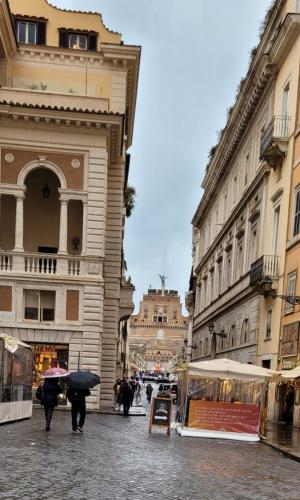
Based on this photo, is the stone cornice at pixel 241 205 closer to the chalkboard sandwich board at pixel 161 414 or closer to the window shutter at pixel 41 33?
the window shutter at pixel 41 33

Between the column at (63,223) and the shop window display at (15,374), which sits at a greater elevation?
the column at (63,223)

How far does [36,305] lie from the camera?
2923cm

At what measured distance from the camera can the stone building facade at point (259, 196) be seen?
28000 millimetres

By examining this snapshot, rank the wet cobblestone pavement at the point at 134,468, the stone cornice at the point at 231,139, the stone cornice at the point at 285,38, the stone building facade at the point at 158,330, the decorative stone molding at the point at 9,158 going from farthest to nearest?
1. the stone building facade at the point at 158,330
2. the stone cornice at the point at 231,139
3. the decorative stone molding at the point at 9,158
4. the stone cornice at the point at 285,38
5. the wet cobblestone pavement at the point at 134,468

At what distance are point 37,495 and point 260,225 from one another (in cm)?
2520

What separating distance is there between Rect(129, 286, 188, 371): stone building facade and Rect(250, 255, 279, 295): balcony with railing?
12825cm

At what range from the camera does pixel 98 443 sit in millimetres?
15156

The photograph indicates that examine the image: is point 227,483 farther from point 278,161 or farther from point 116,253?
point 116,253

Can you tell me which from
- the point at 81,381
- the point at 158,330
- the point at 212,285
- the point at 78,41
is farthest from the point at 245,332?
the point at 158,330

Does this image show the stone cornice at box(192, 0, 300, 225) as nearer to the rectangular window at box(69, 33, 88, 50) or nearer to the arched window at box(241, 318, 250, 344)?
the rectangular window at box(69, 33, 88, 50)

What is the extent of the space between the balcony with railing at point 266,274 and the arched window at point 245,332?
4.79 m

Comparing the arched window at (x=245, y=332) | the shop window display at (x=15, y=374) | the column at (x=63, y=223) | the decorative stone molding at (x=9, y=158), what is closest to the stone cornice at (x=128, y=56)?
the decorative stone molding at (x=9, y=158)

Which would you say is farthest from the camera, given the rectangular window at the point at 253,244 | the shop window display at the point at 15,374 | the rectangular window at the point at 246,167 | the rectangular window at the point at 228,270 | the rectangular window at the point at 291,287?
the rectangular window at the point at 228,270

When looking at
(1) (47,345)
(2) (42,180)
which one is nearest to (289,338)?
(1) (47,345)
